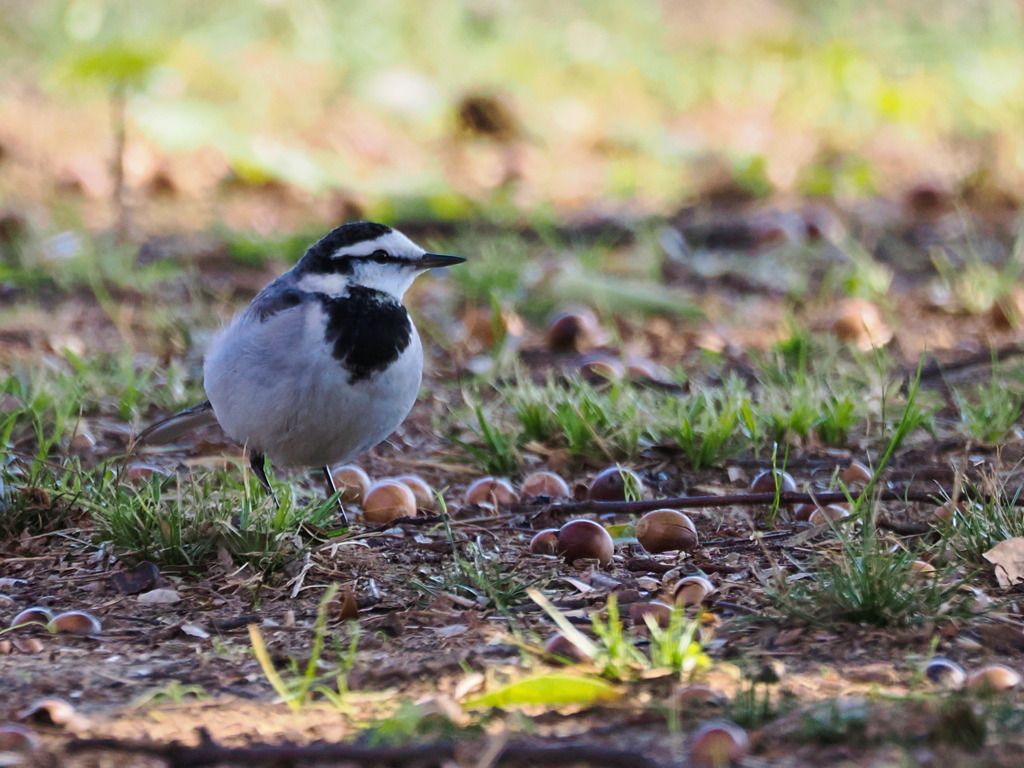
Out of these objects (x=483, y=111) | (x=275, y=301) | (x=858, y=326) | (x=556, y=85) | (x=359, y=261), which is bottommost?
(x=858, y=326)

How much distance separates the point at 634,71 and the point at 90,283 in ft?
17.9

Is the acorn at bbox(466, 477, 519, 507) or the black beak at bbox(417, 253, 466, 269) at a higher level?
the black beak at bbox(417, 253, 466, 269)

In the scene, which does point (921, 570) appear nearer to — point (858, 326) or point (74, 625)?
point (74, 625)

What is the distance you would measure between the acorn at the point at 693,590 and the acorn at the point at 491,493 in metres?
0.96

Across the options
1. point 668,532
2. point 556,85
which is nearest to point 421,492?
point 668,532

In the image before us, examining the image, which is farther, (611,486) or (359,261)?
(359,261)

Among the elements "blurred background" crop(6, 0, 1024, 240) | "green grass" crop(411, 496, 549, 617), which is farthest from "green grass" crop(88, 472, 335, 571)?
"blurred background" crop(6, 0, 1024, 240)

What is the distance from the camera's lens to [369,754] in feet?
7.78

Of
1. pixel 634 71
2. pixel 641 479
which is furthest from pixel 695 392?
pixel 634 71

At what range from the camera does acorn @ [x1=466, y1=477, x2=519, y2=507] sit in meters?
4.18

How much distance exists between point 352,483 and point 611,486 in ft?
2.92

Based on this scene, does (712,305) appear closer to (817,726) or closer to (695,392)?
(695,392)

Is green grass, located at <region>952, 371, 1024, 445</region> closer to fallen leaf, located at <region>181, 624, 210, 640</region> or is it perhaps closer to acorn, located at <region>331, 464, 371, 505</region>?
acorn, located at <region>331, 464, 371, 505</region>

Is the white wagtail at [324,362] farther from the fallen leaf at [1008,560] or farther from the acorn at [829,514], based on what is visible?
the fallen leaf at [1008,560]
